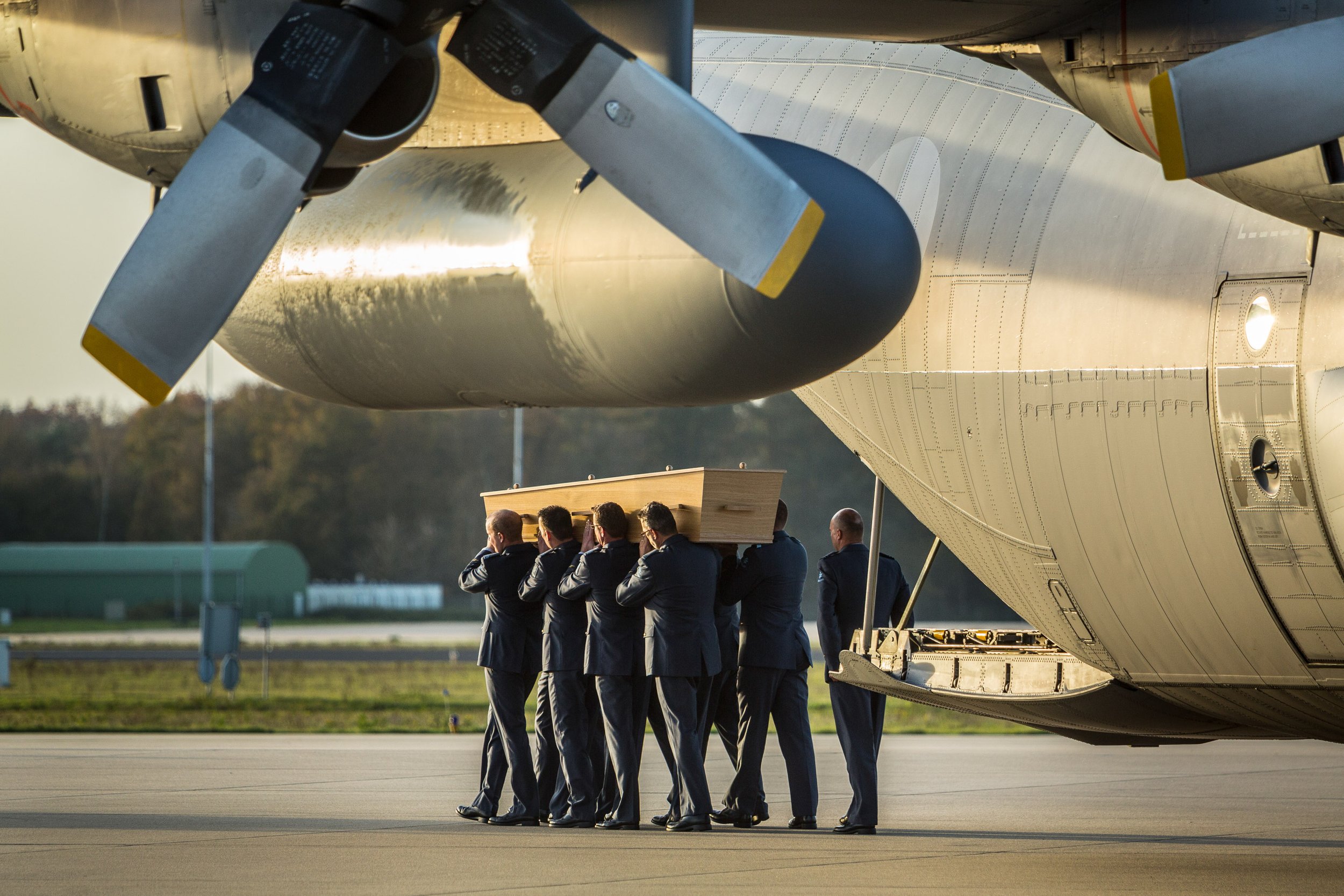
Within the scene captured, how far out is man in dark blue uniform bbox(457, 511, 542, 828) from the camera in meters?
11.9

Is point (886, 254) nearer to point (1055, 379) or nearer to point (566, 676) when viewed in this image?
point (1055, 379)

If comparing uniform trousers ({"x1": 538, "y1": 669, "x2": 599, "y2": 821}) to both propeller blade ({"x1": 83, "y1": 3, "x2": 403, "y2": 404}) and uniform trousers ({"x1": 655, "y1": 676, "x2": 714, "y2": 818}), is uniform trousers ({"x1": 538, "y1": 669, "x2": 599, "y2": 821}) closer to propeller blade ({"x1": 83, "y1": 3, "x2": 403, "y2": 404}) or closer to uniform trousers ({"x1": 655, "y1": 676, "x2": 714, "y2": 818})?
uniform trousers ({"x1": 655, "y1": 676, "x2": 714, "y2": 818})

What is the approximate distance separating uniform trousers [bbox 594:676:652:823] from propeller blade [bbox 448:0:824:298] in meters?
5.12

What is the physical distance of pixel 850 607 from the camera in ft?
40.1

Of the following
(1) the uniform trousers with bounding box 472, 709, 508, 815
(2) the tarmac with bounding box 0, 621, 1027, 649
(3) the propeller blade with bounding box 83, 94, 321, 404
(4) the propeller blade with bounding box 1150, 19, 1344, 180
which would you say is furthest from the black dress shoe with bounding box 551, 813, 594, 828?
(2) the tarmac with bounding box 0, 621, 1027, 649

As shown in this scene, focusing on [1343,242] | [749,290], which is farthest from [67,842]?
[1343,242]

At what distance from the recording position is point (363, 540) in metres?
78.7

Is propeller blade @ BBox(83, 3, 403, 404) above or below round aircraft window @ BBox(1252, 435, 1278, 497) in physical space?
above

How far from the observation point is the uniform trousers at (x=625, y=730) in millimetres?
11414

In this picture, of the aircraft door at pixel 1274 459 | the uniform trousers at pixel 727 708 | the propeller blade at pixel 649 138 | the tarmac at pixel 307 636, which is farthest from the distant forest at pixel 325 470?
the propeller blade at pixel 649 138

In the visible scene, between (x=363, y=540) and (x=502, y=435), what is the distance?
875 centimetres

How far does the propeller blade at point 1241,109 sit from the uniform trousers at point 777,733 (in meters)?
5.82

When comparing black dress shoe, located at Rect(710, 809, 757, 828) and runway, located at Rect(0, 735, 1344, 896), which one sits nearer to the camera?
runway, located at Rect(0, 735, 1344, 896)

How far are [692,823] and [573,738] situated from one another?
942 millimetres
